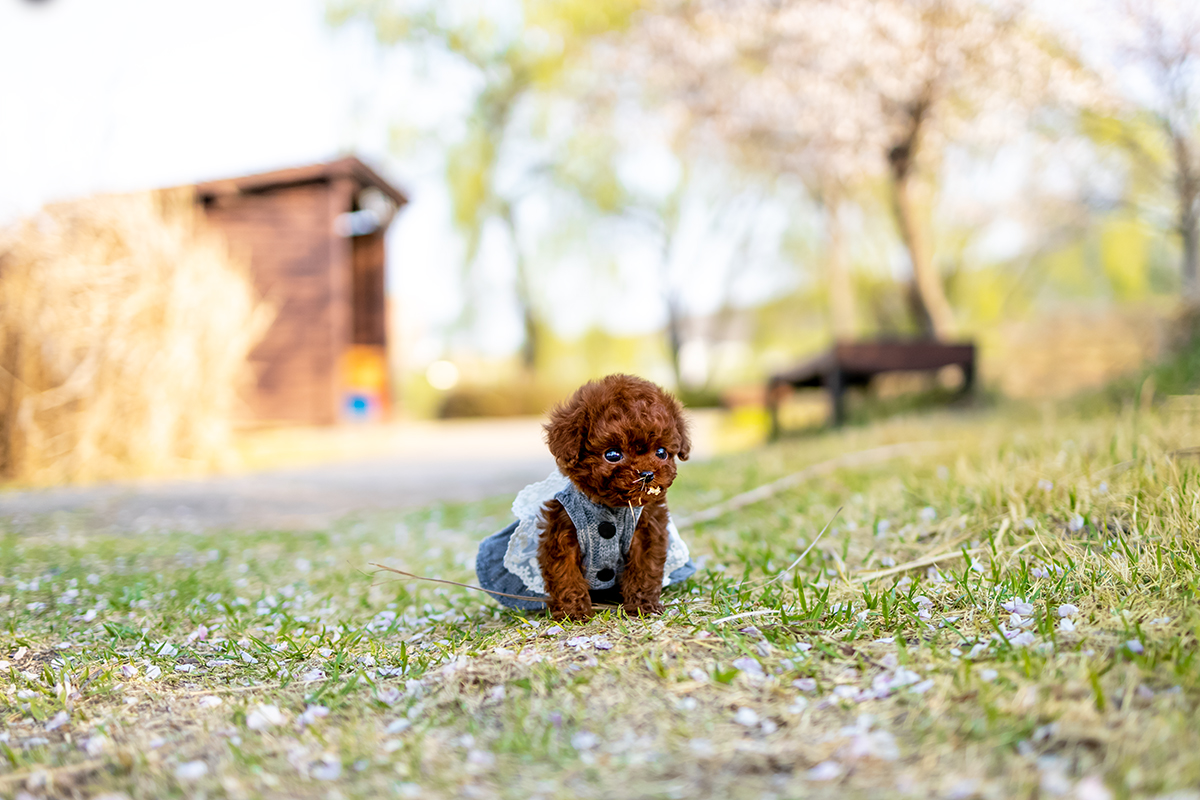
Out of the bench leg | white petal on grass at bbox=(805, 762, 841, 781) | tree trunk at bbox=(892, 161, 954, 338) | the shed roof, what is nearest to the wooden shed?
the shed roof

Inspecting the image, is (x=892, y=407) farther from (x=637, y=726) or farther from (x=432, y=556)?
(x=637, y=726)

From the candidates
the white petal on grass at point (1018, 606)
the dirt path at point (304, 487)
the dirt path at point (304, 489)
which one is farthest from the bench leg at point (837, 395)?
the white petal on grass at point (1018, 606)

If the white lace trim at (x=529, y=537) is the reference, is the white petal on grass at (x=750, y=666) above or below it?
below

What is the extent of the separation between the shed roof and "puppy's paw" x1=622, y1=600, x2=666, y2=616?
996 cm

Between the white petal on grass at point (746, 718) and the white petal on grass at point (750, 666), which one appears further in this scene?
the white petal on grass at point (750, 666)

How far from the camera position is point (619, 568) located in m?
2.39

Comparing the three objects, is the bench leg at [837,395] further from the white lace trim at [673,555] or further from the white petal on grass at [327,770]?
the white petal on grass at [327,770]

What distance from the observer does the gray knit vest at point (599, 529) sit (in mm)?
2271

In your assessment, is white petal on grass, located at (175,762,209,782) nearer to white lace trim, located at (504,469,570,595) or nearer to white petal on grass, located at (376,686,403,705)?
white petal on grass, located at (376,686,403,705)

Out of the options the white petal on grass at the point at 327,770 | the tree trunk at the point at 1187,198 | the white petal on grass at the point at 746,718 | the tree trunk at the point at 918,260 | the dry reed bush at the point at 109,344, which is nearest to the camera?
the white petal on grass at the point at 327,770

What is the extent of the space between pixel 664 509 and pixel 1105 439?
273 centimetres

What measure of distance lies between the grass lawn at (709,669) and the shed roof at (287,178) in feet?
27.3

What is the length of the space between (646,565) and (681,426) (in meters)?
0.43

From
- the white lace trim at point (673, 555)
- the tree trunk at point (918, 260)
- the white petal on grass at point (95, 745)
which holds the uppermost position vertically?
the tree trunk at point (918, 260)
